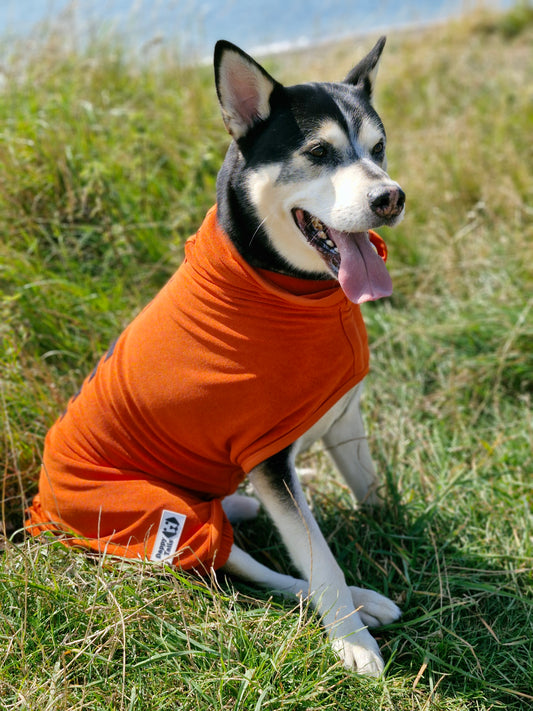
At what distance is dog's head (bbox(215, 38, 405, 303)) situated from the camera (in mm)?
2092

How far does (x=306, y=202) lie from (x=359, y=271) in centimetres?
28

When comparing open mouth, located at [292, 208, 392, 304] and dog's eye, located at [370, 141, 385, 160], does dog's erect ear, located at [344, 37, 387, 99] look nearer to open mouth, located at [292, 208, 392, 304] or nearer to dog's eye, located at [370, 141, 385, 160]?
dog's eye, located at [370, 141, 385, 160]

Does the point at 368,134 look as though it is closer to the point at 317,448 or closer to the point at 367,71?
the point at 367,71

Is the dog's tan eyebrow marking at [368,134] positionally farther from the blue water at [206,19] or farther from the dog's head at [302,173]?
the blue water at [206,19]

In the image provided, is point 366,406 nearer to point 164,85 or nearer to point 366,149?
point 366,149

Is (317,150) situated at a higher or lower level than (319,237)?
higher

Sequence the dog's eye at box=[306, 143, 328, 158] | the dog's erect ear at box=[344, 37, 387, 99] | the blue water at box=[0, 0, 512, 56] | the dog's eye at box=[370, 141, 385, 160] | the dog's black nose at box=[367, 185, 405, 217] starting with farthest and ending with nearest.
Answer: the blue water at box=[0, 0, 512, 56] → the dog's erect ear at box=[344, 37, 387, 99] → the dog's eye at box=[370, 141, 385, 160] → the dog's eye at box=[306, 143, 328, 158] → the dog's black nose at box=[367, 185, 405, 217]

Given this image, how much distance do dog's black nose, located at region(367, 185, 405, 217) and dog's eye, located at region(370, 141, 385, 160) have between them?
31 cm

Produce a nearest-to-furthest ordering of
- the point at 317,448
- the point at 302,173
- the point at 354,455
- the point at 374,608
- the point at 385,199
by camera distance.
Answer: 1. the point at 385,199
2. the point at 302,173
3. the point at 374,608
4. the point at 354,455
5. the point at 317,448

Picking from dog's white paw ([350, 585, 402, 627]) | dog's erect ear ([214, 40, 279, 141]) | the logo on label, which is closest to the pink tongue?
dog's erect ear ([214, 40, 279, 141])

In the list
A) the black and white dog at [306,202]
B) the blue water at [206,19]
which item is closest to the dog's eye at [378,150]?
the black and white dog at [306,202]

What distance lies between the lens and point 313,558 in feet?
7.38

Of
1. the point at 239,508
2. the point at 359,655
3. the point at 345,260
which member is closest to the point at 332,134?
the point at 345,260

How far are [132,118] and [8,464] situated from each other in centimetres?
244
